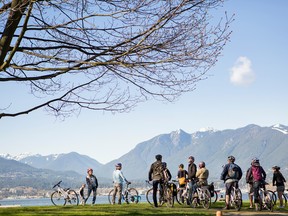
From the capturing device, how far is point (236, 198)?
21.6 m

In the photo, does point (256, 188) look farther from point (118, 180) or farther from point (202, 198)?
point (118, 180)

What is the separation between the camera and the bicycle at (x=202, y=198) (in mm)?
22641

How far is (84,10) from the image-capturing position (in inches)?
513

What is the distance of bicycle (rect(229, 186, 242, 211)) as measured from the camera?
21422mm

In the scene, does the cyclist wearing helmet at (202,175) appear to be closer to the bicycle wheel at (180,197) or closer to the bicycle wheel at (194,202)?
the bicycle wheel at (194,202)

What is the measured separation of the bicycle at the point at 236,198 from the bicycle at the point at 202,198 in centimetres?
119

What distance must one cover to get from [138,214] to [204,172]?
6.27 meters

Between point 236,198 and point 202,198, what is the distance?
1835mm

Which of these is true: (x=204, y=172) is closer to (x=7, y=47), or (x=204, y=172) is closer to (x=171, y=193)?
(x=171, y=193)

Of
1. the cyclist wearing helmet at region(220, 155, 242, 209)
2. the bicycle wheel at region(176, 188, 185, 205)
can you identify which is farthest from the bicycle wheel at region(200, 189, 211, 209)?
the bicycle wheel at region(176, 188, 185, 205)

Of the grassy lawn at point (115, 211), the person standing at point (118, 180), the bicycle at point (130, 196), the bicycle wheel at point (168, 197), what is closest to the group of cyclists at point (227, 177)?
the bicycle wheel at point (168, 197)

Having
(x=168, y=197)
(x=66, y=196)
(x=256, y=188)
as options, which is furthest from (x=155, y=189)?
(x=66, y=196)

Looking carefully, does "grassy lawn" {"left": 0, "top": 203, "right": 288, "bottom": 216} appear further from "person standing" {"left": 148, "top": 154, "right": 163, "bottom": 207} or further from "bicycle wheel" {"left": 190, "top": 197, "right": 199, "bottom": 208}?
"bicycle wheel" {"left": 190, "top": 197, "right": 199, "bottom": 208}

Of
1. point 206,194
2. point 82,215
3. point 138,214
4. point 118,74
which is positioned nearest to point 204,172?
point 206,194
